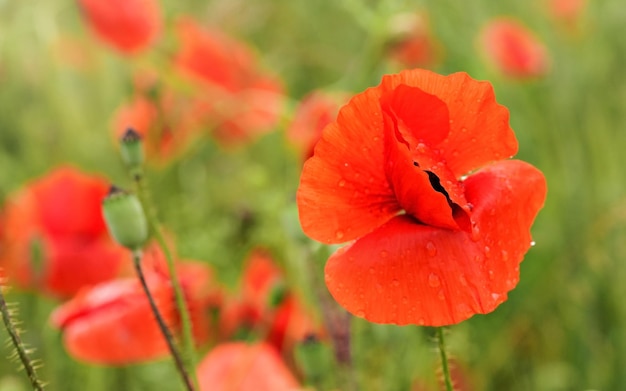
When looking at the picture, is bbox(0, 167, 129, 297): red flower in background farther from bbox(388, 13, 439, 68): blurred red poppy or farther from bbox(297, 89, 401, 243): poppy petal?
bbox(388, 13, 439, 68): blurred red poppy

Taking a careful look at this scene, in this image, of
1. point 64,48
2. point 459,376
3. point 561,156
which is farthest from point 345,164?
point 64,48

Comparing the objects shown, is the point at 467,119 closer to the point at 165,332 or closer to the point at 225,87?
the point at 165,332

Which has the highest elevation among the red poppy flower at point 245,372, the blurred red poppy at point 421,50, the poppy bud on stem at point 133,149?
the blurred red poppy at point 421,50

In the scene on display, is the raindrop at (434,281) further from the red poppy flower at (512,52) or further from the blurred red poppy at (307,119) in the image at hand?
the red poppy flower at (512,52)

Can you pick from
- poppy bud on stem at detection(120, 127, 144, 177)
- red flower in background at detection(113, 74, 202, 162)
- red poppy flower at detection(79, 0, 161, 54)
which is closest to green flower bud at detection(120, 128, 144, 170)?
poppy bud on stem at detection(120, 127, 144, 177)

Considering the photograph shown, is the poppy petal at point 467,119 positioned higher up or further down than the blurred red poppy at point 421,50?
further down

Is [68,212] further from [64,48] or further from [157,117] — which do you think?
[64,48]

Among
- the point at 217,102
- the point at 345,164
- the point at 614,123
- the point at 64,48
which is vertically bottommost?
the point at 614,123

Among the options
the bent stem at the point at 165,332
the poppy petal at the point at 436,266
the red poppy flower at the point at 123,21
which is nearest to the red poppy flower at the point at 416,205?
the poppy petal at the point at 436,266
